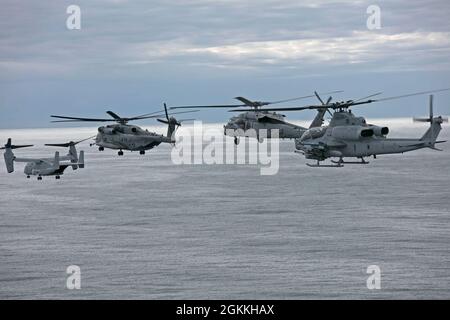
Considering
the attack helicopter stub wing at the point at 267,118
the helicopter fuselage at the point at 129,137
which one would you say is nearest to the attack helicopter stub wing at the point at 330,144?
the helicopter fuselage at the point at 129,137

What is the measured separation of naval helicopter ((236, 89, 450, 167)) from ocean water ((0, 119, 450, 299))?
183 inches

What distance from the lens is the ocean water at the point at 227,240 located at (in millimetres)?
40031

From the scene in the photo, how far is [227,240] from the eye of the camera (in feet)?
171

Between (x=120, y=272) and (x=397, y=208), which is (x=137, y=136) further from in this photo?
(x=120, y=272)

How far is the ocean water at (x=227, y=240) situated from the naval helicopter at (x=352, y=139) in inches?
183

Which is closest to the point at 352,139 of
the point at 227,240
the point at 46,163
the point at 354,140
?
the point at 354,140

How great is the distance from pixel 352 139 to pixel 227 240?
22.6 metres

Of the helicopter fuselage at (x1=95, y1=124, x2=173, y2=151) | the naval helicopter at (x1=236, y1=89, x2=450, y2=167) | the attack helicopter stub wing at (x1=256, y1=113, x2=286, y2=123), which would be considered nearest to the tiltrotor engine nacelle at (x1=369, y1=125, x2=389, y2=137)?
the naval helicopter at (x1=236, y1=89, x2=450, y2=167)

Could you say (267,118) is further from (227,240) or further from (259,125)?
(227,240)

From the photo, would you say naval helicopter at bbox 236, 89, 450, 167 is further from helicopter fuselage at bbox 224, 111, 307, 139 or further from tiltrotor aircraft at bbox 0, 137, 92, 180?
helicopter fuselage at bbox 224, 111, 307, 139

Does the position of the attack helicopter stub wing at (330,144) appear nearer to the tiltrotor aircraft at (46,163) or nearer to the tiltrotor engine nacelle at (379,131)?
the tiltrotor engine nacelle at (379,131)

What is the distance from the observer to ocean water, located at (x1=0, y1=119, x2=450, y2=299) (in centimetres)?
4003
